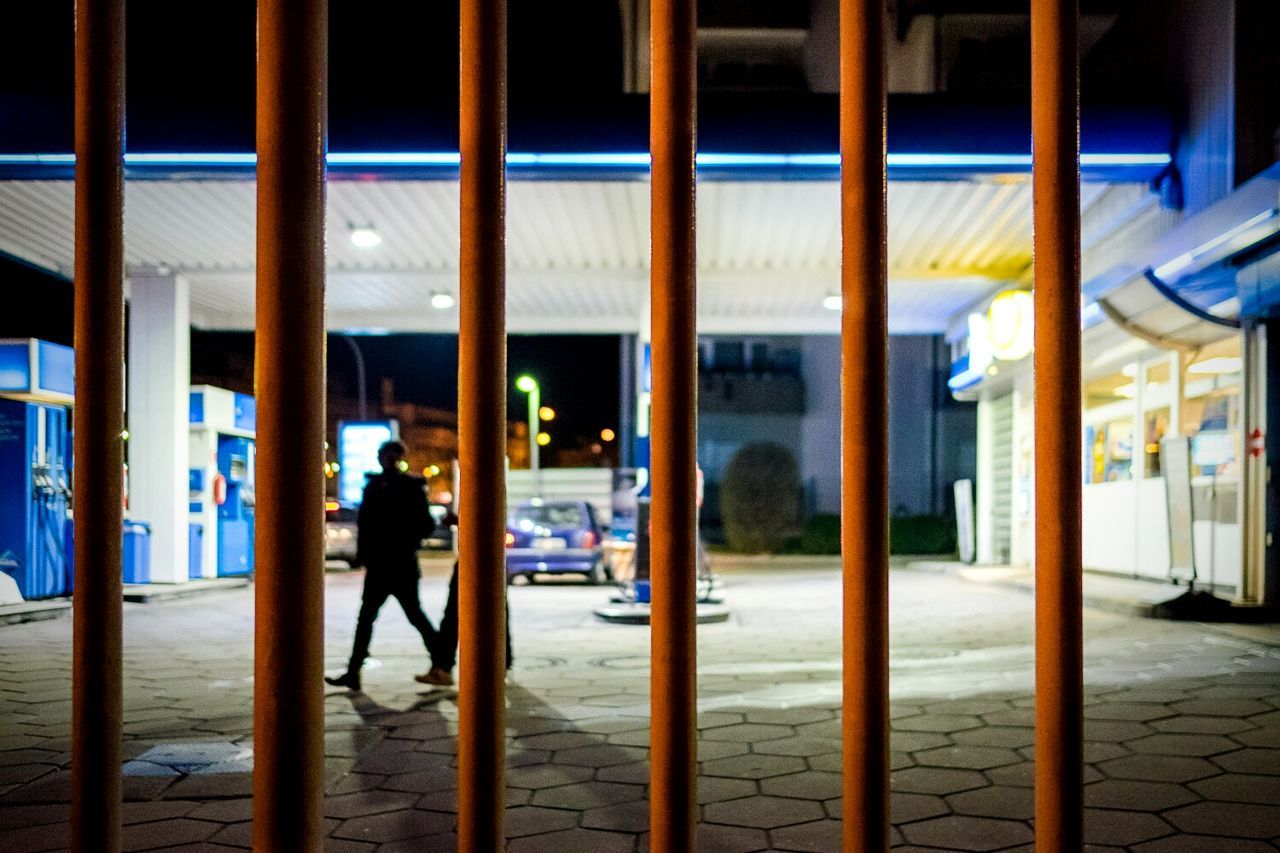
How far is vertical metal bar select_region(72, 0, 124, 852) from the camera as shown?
4.63 feet

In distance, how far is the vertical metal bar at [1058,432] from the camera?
53.2 inches

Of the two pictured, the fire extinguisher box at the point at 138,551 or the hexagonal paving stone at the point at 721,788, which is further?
the fire extinguisher box at the point at 138,551

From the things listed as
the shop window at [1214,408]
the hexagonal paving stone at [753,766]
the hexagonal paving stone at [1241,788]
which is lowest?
the hexagonal paving stone at [753,766]

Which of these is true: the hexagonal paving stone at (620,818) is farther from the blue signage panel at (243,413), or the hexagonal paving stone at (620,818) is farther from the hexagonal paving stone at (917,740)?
the blue signage panel at (243,413)

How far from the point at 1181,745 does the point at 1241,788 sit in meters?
0.80

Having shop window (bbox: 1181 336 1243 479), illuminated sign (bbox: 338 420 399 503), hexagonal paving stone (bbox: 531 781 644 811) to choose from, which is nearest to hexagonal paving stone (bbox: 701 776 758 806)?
hexagonal paving stone (bbox: 531 781 644 811)

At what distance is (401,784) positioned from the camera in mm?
4457

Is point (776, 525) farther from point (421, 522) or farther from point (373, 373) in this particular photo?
point (373, 373)

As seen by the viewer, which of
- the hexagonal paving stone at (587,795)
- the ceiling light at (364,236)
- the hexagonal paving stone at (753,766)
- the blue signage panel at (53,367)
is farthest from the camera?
the ceiling light at (364,236)

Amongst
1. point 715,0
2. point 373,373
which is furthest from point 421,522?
point 373,373

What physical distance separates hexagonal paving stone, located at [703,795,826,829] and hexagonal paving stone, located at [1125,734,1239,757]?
1.94 meters

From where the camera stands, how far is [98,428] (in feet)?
4.66

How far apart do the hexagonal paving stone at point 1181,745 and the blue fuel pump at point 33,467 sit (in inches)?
496

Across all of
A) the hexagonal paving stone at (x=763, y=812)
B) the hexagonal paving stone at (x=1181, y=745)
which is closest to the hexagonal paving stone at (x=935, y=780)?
the hexagonal paving stone at (x=763, y=812)
